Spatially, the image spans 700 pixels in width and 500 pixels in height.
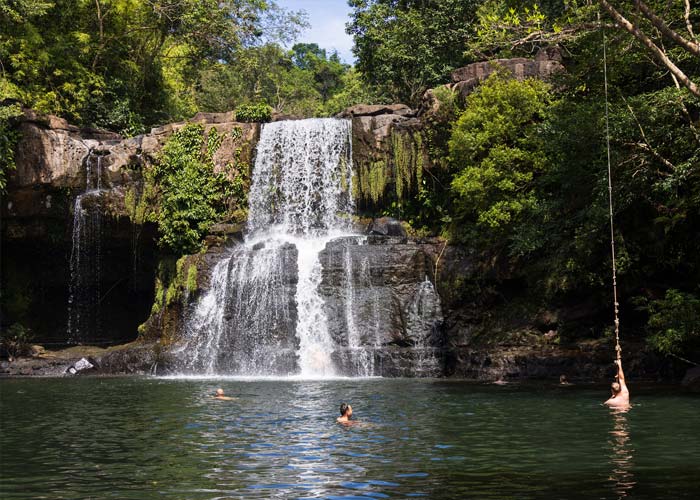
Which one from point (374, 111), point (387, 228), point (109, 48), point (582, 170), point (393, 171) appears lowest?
point (387, 228)

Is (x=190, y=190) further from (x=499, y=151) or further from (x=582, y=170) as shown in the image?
(x=582, y=170)

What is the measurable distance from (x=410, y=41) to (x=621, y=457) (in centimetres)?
3300

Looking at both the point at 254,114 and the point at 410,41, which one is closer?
the point at 254,114

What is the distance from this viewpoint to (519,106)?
27.4m

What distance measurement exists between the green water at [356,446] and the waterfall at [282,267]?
6983 mm

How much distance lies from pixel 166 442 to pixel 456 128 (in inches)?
707

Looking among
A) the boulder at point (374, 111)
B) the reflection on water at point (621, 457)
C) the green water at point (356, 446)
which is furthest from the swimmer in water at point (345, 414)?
the boulder at point (374, 111)

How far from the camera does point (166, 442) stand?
12.4 m

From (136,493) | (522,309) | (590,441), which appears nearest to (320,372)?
(522,309)

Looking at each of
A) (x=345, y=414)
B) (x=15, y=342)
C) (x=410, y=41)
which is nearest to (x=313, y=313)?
(x=15, y=342)

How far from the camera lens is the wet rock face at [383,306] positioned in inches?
975

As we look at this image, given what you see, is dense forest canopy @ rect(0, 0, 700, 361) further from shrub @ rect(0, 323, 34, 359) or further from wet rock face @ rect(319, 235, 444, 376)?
shrub @ rect(0, 323, 34, 359)

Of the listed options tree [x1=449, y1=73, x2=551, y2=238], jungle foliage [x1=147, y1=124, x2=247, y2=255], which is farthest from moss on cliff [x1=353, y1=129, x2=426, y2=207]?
jungle foliage [x1=147, y1=124, x2=247, y2=255]

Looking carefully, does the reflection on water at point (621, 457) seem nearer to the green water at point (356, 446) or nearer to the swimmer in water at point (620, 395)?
the green water at point (356, 446)
